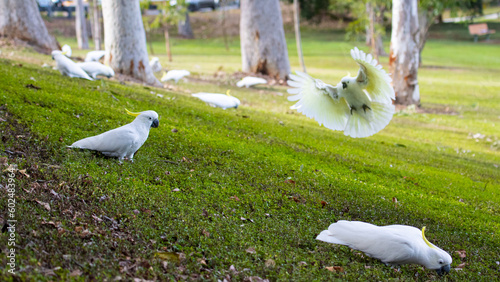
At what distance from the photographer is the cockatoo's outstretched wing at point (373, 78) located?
12.9 feet

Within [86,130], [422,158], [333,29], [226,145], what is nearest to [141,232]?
[86,130]

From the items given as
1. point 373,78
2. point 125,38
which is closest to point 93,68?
point 125,38

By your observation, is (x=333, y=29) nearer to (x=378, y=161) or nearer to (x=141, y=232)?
(x=378, y=161)

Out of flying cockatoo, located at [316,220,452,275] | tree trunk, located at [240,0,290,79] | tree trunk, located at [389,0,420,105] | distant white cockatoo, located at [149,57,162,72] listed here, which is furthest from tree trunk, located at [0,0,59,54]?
flying cockatoo, located at [316,220,452,275]

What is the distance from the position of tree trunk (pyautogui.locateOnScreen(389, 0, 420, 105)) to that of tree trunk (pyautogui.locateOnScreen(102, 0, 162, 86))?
279 inches

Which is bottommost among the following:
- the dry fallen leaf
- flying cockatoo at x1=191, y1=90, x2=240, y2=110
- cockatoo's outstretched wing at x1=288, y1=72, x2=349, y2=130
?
the dry fallen leaf

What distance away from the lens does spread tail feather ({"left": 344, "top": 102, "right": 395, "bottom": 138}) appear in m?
4.67

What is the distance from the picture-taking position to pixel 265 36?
1480cm

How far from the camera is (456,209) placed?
495 centimetres

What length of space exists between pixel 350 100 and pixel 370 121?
353 mm

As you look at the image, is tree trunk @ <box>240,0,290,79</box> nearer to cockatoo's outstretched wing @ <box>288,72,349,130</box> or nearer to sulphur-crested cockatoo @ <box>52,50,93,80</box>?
sulphur-crested cockatoo @ <box>52,50,93,80</box>

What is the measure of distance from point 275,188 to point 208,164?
30.8 inches

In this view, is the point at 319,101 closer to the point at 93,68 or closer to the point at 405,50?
the point at 93,68

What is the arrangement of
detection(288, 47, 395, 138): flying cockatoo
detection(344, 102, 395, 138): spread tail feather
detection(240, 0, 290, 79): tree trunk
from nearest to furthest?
detection(288, 47, 395, 138): flying cockatoo < detection(344, 102, 395, 138): spread tail feather < detection(240, 0, 290, 79): tree trunk
